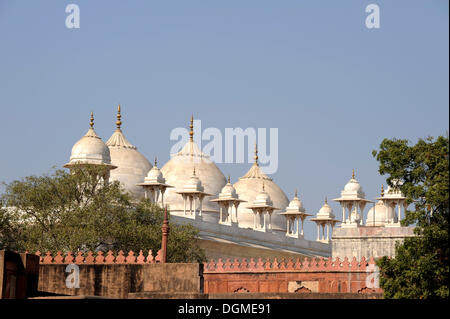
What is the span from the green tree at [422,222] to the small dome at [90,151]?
983 inches

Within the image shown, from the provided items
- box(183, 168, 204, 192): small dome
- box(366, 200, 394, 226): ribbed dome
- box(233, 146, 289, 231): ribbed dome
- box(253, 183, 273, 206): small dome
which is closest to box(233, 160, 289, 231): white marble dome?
box(233, 146, 289, 231): ribbed dome

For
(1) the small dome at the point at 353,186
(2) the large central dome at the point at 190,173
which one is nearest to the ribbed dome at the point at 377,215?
(1) the small dome at the point at 353,186

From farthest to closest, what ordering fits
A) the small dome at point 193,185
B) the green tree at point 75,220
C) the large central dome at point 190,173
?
the large central dome at point 190,173 → the small dome at point 193,185 → the green tree at point 75,220

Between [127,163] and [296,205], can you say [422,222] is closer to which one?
[127,163]

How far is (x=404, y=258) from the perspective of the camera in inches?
856

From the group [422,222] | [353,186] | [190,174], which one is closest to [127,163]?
[190,174]

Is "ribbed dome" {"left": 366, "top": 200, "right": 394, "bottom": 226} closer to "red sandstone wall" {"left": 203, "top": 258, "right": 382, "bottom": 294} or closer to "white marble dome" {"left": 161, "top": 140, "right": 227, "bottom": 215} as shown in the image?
"white marble dome" {"left": 161, "top": 140, "right": 227, "bottom": 215}

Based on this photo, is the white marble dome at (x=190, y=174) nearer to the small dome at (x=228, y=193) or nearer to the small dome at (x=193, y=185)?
the small dome at (x=228, y=193)

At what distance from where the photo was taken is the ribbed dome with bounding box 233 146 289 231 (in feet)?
211

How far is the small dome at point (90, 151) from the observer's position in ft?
153

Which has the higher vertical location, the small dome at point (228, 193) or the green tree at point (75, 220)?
the small dome at point (228, 193)
